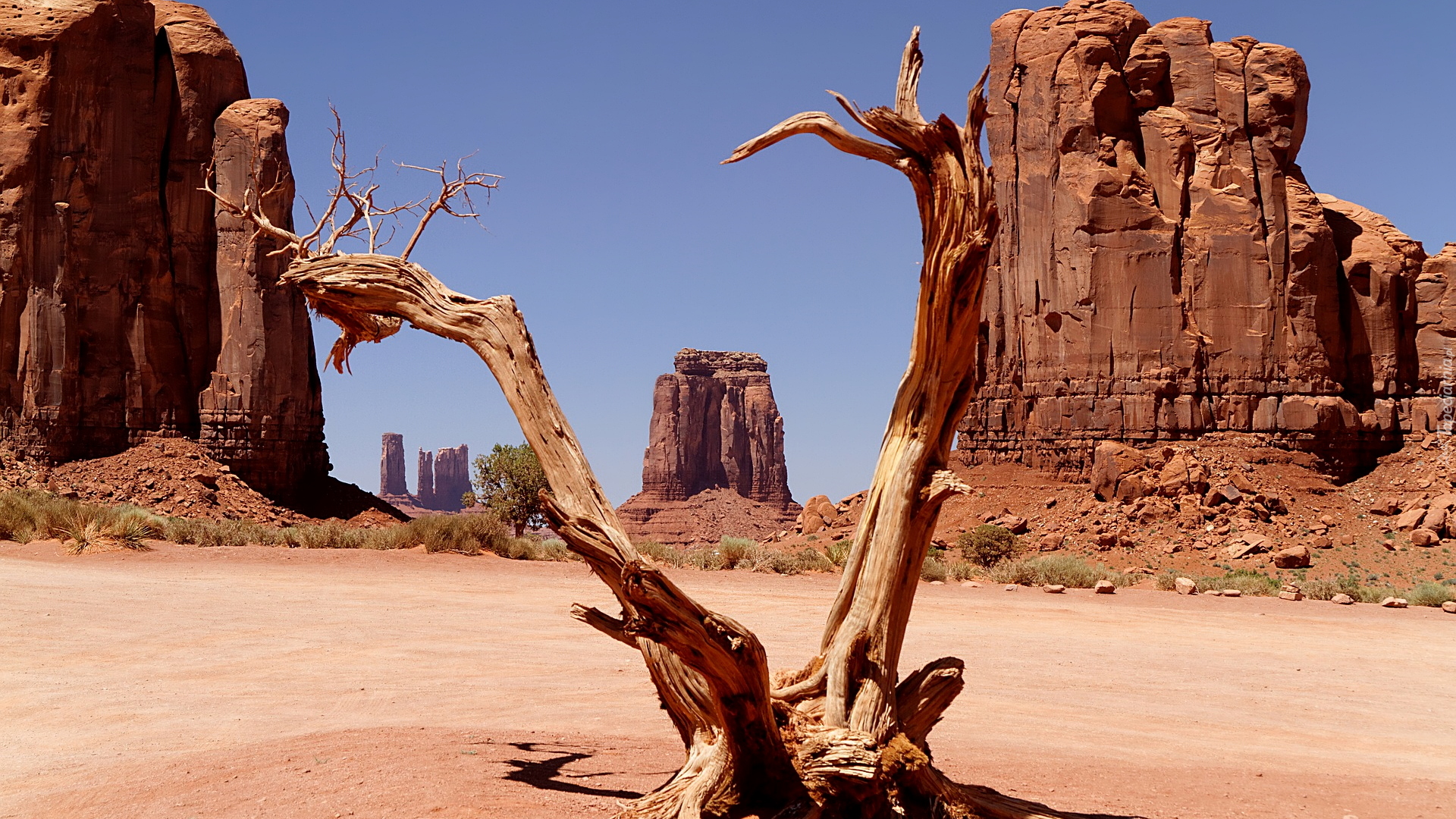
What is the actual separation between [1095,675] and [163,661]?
1014 centimetres

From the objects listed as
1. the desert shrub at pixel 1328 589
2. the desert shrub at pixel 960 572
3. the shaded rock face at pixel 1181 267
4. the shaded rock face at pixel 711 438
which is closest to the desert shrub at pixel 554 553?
the desert shrub at pixel 960 572

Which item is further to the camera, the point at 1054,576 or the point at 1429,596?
the point at 1054,576

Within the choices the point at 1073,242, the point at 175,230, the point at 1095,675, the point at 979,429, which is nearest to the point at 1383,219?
the point at 1073,242

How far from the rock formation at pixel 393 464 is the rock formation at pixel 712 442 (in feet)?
203

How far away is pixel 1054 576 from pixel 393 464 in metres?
142

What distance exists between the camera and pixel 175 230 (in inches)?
1348

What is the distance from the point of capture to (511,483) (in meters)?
40.6

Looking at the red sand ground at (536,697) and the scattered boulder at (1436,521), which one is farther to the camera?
the scattered boulder at (1436,521)

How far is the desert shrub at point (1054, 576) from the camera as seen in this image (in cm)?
2402

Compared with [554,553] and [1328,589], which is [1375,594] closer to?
[1328,589]

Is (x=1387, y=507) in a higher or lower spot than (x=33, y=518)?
higher

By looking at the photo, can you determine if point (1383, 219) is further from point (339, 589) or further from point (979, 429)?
point (339, 589)

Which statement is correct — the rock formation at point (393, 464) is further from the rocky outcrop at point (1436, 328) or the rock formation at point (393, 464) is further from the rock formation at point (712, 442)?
the rocky outcrop at point (1436, 328)

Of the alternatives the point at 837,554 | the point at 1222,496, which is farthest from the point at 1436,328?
the point at 837,554
